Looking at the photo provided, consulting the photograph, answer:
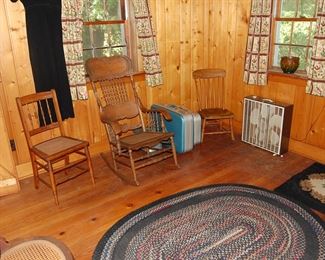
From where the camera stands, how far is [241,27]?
3.90m

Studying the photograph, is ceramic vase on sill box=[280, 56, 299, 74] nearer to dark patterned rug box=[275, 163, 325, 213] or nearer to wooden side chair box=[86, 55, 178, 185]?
dark patterned rug box=[275, 163, 325, 213]

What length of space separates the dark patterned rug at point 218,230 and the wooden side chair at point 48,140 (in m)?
0.74

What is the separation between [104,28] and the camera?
352 centimetres

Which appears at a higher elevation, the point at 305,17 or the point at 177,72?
the point at 305,17

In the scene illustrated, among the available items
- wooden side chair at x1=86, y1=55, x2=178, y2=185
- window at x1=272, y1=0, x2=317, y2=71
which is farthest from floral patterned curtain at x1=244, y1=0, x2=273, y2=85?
wooden side chair at x1=86, y1=55, x2=178, y2=185

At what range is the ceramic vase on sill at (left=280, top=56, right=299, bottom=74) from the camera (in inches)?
136

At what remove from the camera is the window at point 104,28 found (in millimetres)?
3395

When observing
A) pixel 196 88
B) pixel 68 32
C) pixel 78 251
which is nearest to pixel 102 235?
pixel 78 251

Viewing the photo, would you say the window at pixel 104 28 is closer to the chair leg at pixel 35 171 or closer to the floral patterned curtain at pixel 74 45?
the floral patterned curtain at pixel 74 45

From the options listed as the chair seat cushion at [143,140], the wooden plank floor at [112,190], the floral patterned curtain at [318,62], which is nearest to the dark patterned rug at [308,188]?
the wooden plank floor at [112,190]

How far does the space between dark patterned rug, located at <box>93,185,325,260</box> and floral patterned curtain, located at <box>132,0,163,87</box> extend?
1459 mm

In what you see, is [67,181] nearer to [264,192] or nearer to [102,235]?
[102,235]

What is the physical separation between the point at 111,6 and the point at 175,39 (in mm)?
→ 876

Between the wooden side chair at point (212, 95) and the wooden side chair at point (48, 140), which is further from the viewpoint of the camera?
the wooden side chair at point (212, 95)
